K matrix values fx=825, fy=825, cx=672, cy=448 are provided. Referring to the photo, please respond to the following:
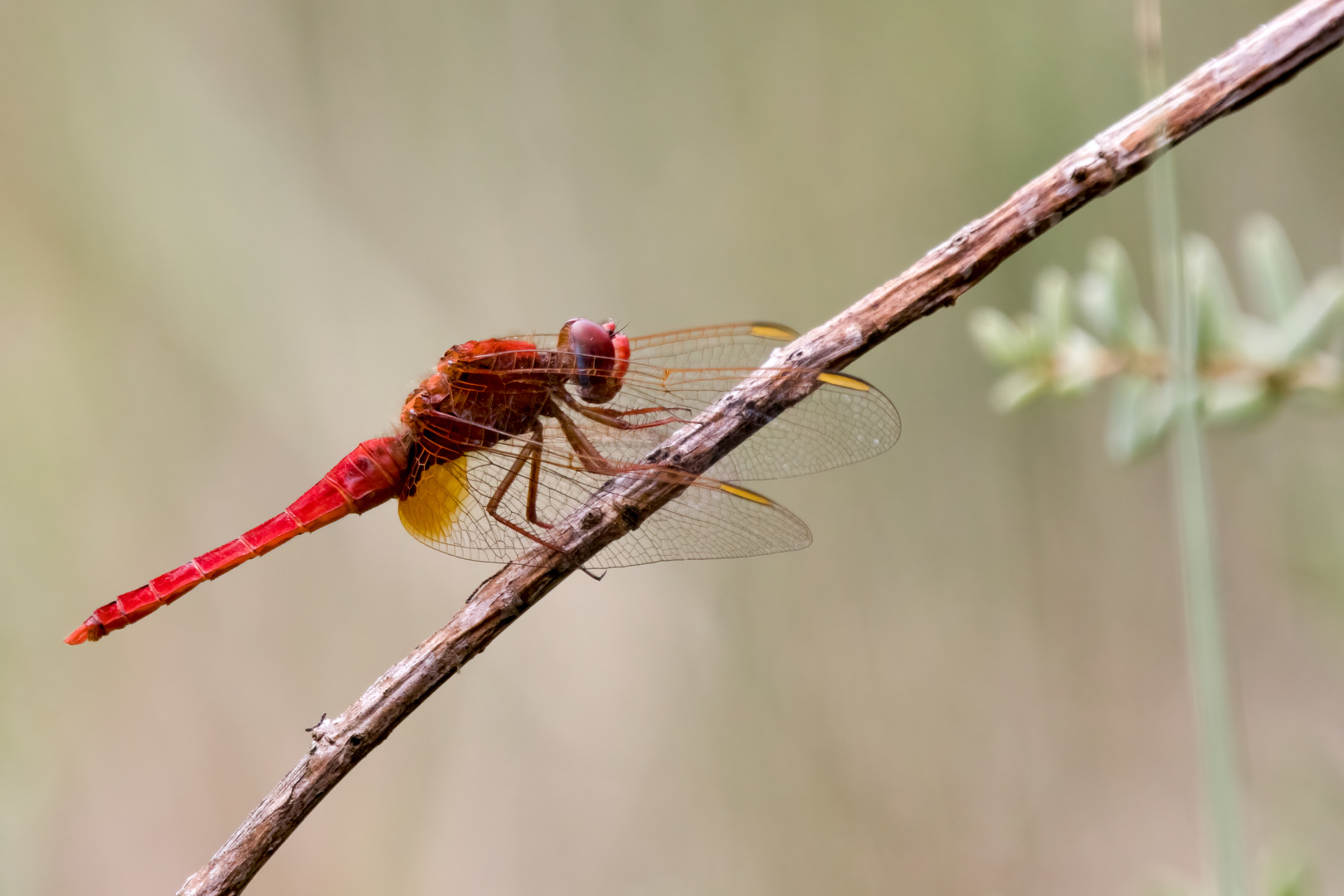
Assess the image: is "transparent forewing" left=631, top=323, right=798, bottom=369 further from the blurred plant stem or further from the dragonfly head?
the blurred plant stem

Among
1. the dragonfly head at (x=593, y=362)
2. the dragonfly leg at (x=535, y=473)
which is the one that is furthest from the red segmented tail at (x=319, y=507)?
the dragonfly head at (x=593, y=362)

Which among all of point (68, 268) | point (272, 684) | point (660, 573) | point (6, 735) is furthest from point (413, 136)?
point (6, 735)

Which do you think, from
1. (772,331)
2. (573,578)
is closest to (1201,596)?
(772,331)

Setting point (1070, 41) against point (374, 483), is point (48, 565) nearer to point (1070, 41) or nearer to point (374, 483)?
point (374, 483)

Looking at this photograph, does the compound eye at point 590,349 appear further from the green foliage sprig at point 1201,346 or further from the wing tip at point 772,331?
the green foliage sprig at point 1201,346

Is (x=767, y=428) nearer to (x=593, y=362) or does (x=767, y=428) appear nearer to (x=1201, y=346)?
(x=593, y=362)

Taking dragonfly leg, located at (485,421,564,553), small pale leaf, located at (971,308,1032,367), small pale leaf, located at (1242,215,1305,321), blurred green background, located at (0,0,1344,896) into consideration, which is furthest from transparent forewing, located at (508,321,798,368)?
blurred green background, located at (0,0,1344,896)
